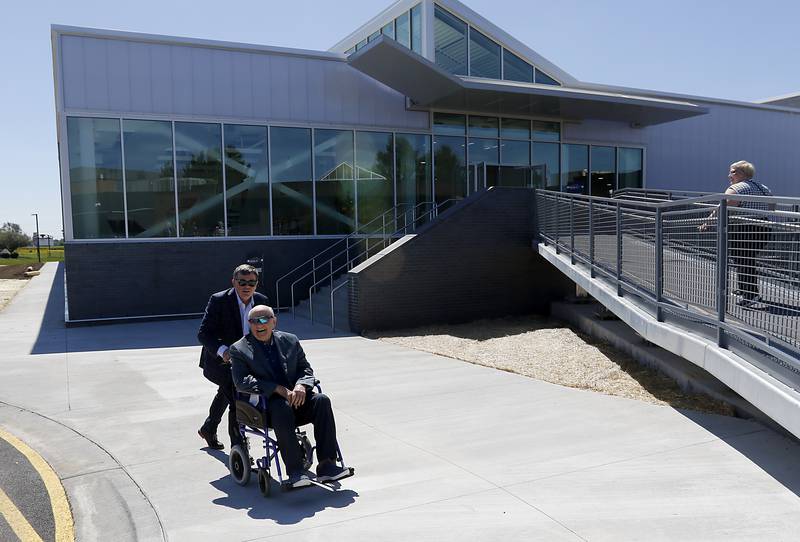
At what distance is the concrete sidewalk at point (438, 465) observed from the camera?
14.6ft

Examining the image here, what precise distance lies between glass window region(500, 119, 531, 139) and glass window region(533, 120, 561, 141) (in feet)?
0.95

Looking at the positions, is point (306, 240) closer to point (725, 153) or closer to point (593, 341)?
point (593, 341)

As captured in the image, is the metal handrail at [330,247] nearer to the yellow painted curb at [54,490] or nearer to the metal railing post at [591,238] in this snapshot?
the metal railing post at [591,238]

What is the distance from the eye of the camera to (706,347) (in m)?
6.46

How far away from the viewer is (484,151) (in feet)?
66.2

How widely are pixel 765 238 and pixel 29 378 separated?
9.90 metres

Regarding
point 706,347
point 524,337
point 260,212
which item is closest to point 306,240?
point 260,212

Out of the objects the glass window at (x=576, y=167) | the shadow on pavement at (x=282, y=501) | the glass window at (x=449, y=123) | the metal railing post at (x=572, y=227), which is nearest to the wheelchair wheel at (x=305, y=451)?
the shadow on pavement at (x=282, y=501)

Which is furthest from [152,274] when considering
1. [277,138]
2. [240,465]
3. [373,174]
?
[240,465]

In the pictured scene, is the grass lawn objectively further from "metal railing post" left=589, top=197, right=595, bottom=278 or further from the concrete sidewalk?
"metal railing post" left=589, top=197, right=595, bottom=278

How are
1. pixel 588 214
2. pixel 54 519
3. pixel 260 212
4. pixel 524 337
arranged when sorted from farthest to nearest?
pixel 260 212, pixel 524 337, pixel 588 214, pixel 54 519

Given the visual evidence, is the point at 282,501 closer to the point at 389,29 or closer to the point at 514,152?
the point at 514,152

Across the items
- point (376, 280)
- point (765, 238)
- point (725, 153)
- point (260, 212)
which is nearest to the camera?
point (765, 238)

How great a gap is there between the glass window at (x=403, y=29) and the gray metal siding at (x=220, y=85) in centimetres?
231
